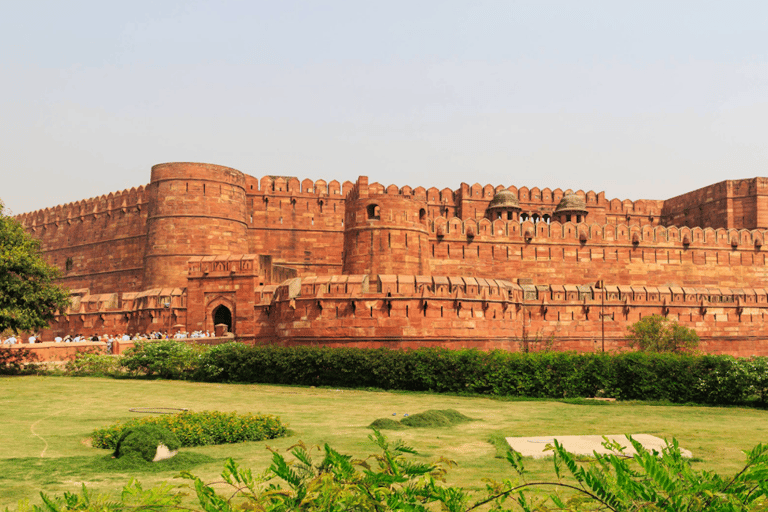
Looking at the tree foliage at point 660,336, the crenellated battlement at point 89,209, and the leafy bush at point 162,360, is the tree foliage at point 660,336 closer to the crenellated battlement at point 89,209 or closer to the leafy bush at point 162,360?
the leafy bush at point 162,360

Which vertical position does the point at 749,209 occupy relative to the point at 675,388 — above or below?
above

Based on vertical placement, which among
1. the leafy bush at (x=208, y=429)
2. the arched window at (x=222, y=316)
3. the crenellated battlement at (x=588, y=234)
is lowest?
the leafy bush at (x=208, y=429)

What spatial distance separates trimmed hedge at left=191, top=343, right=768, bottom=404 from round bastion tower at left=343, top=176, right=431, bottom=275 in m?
8.44

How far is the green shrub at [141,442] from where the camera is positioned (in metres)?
7.32

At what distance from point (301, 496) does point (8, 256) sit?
17.2 m

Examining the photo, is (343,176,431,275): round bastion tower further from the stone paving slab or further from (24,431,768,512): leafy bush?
(24,431,768,512): leafy bush

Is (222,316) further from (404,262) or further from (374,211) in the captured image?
(404,262)

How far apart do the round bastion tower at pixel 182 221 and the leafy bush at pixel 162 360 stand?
12291 mm

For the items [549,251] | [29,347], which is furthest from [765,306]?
[29,347]

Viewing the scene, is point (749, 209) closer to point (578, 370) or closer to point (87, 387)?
point (578, 370)

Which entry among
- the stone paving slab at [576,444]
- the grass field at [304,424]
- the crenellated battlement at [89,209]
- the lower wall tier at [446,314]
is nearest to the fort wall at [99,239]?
the crenellated battlement at [89,209]

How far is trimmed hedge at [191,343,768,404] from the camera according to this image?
47.4 ft

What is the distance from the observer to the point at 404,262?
1008 inches

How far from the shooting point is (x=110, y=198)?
118 ft
